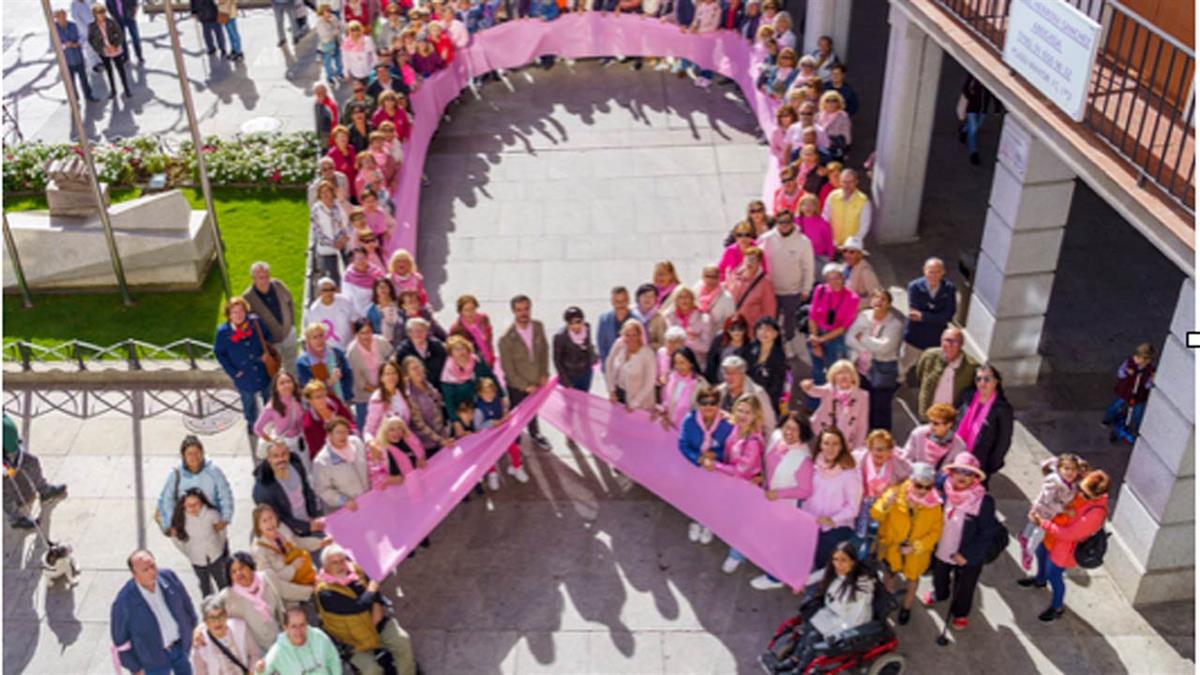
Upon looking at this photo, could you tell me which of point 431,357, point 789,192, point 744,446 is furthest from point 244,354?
point 789,192

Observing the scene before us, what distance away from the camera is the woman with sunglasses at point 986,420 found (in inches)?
417

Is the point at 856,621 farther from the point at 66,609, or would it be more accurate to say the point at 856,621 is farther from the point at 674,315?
the point at 66,609

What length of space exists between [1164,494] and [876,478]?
2.32m

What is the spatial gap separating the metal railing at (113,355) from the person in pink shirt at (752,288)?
19.4ft

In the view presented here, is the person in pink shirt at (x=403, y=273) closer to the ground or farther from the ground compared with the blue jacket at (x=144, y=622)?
farther from the ground

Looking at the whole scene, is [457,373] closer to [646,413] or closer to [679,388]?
[646,413]

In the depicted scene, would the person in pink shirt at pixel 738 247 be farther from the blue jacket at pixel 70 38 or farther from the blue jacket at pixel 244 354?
the blue jacket at pixel 70 38

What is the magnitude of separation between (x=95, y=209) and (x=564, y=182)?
6377 mm

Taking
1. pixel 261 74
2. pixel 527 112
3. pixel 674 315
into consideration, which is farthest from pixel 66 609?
pixel 261 74

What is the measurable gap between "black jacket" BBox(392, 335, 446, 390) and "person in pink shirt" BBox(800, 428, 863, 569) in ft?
11.6

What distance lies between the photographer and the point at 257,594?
903 centimetres

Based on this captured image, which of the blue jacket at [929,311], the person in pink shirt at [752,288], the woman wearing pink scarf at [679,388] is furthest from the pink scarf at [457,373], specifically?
the blue jacket at [929,311]

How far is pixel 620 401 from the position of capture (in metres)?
11.8

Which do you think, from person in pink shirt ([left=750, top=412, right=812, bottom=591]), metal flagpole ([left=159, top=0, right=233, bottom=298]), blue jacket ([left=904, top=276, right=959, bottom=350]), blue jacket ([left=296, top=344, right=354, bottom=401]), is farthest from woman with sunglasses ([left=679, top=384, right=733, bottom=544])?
metal flagpole ([left=159, top=0, right=233, bottom=298])
